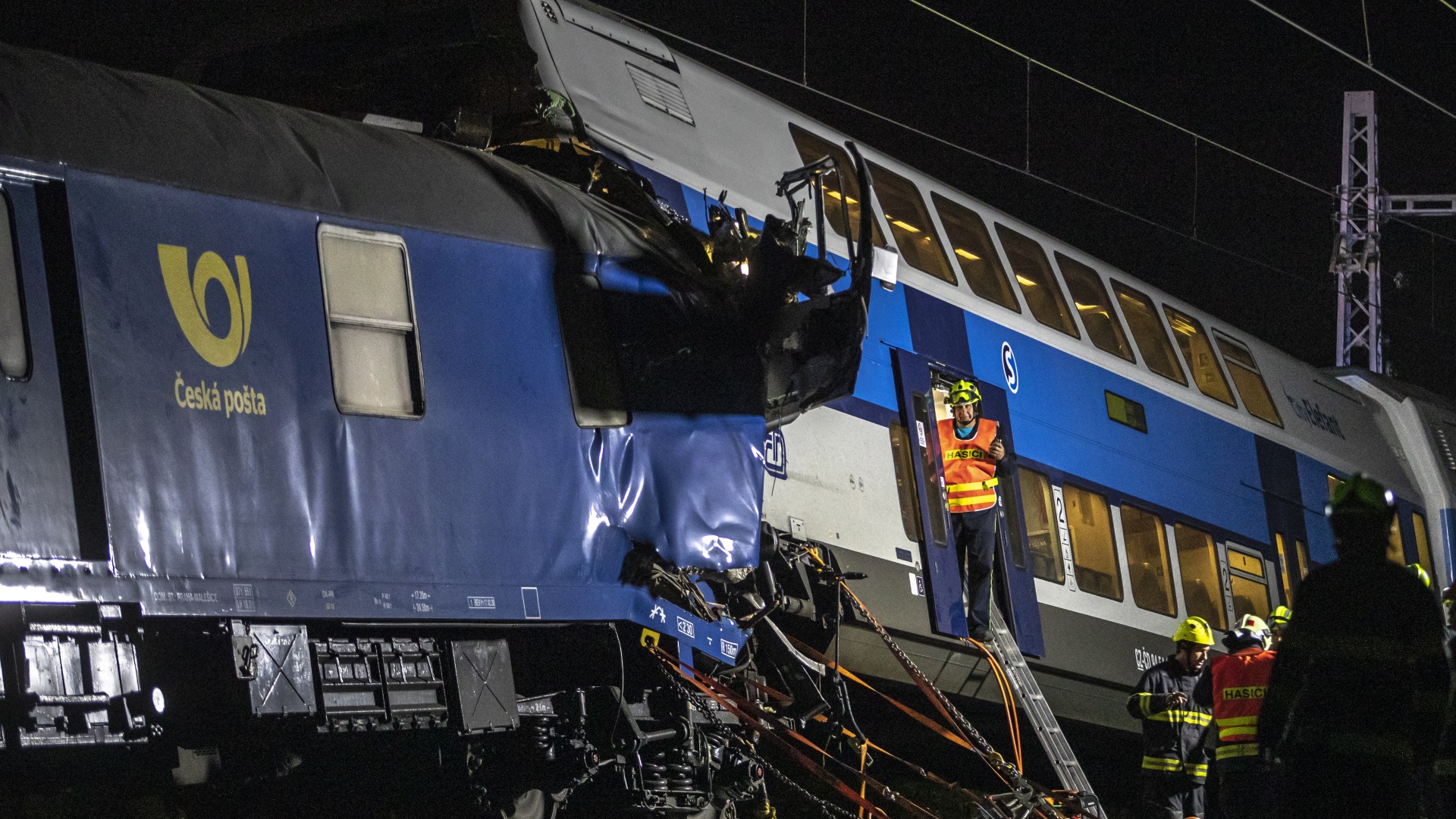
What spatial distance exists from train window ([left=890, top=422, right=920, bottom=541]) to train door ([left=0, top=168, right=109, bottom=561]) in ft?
19.9

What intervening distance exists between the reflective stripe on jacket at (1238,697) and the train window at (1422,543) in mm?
10653

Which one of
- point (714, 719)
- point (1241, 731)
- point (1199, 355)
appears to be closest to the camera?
point (714, 719)

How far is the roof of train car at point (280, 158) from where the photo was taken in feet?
19.7

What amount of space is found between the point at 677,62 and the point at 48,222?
530 centimetres

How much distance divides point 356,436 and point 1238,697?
552cm

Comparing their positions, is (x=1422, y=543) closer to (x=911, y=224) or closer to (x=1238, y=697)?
(x=911, y=224)

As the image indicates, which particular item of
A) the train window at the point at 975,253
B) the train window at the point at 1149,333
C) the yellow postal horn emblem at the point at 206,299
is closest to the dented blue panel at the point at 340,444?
the yellow postal horn emblem at the point at 206,299

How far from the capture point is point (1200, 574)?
14.8 m

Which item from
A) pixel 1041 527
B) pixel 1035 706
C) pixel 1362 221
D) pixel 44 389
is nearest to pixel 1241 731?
pixel 1035 706

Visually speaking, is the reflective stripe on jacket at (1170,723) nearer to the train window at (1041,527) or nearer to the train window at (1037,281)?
the train window at (1041,527)

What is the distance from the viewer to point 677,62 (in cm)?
1047

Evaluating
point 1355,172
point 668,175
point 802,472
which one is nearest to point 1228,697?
point 802,472

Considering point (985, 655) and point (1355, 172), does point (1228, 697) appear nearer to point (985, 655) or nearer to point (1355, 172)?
point (985, 655)

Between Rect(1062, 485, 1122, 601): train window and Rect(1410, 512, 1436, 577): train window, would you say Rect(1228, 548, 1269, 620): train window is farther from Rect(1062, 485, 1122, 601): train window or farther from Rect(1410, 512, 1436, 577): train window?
Result: Rect(1410, 512, 1436, 577): train window
